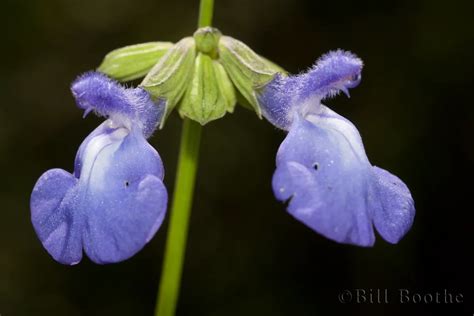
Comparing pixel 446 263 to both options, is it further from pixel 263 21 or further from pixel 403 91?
pixel 263 21

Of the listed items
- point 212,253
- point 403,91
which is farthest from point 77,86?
point 403,91

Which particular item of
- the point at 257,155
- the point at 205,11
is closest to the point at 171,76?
the point at 205,11

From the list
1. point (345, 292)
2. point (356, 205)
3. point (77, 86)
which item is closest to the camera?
point (356, 205)

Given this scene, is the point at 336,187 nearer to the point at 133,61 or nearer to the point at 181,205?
the point at 181,205

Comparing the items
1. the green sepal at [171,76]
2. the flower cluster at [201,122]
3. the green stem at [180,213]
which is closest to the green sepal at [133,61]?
the flower cluster at [201,122]

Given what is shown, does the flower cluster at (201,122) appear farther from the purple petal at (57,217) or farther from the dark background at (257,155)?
the dark background at (257,155)

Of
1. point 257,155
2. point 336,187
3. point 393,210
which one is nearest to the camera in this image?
point 336,187

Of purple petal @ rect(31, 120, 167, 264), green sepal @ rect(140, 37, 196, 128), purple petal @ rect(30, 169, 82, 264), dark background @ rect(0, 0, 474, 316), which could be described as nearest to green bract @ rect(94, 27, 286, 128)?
green sepal @ rect(140, 37, 196, 128)
